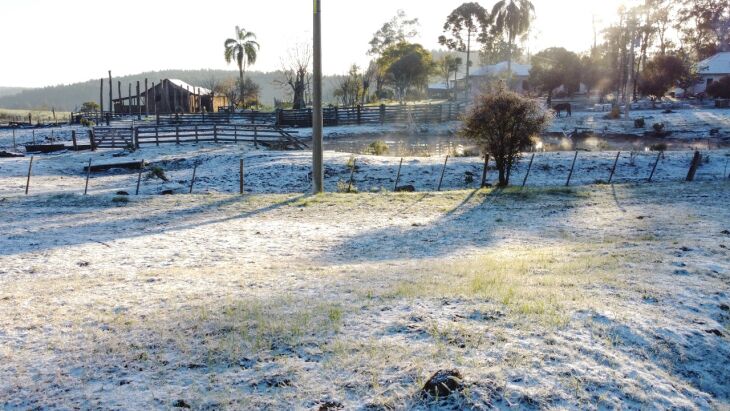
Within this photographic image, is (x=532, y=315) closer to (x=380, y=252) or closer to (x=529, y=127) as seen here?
(x=380, y=252)

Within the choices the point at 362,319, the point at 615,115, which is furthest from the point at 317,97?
the point at 615,115

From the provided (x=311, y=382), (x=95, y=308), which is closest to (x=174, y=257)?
(x=95, y=308)

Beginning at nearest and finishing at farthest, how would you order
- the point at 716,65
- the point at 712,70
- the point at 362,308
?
the point at 362,308 → the point at 712,70 → the point at 716,65

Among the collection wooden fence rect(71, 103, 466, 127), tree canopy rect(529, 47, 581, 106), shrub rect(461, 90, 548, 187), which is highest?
tree canopy rect(529, 47, 581, 106)

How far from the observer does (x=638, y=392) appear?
14.6 feet

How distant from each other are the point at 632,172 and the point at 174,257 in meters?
19.9

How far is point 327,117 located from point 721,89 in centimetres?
4085

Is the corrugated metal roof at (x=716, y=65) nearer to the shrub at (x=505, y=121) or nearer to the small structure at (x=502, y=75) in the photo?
the small structure at (x=502, y=75)

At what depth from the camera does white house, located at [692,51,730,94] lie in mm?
67188

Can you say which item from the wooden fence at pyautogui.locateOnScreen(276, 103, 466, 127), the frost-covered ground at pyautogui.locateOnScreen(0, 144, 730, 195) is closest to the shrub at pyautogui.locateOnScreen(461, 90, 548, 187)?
the frost-covered ground at pyautogui.locateOnScreen(0, 144, 730, 195)

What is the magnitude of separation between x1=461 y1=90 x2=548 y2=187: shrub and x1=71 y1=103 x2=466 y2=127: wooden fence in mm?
27140

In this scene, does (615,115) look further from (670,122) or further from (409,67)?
(409,67)

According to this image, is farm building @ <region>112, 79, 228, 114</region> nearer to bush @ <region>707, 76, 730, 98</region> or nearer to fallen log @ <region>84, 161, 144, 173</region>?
fallen log @ <region>84, 161, 144, 173</region>

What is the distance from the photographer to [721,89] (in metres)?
56.2
